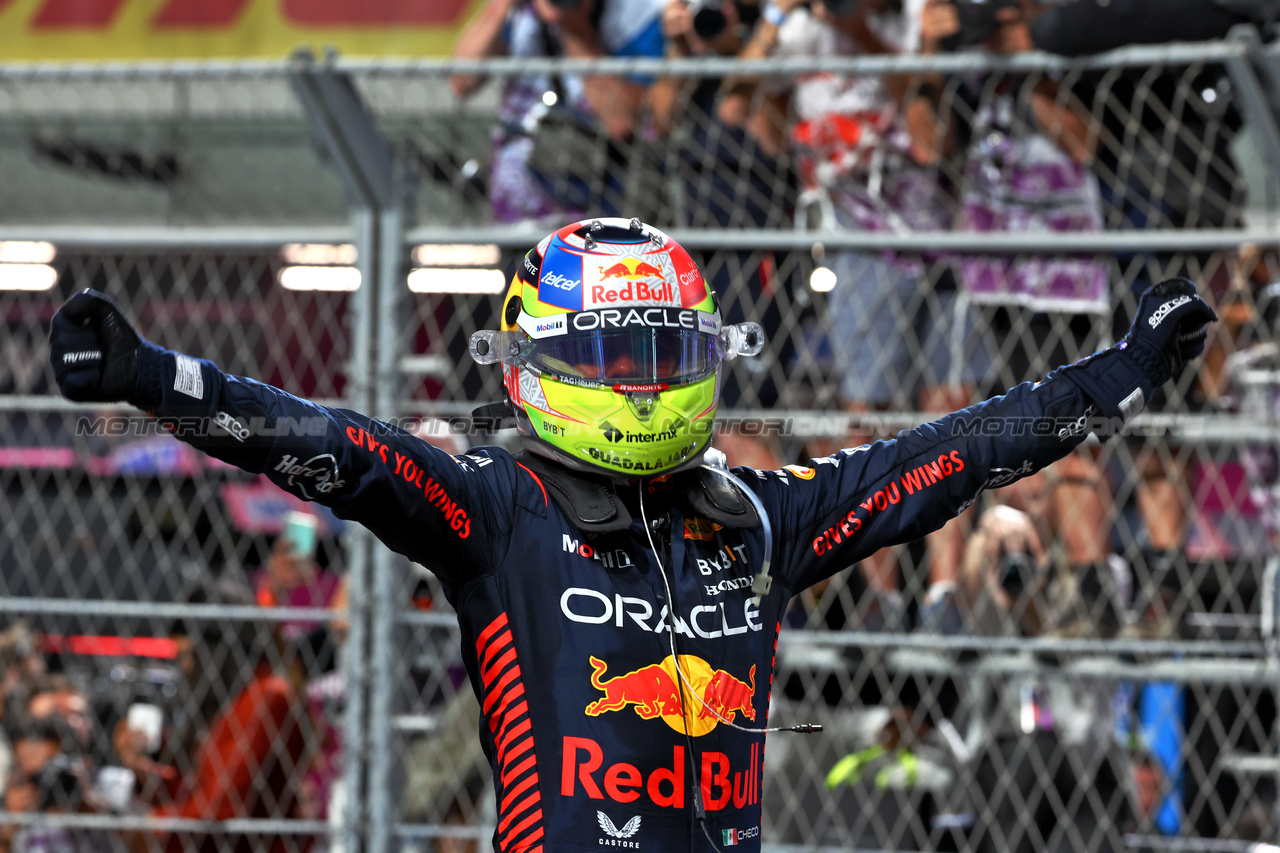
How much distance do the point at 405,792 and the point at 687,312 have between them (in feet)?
5.80

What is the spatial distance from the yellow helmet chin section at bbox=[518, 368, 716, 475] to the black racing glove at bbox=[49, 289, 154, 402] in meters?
0.64

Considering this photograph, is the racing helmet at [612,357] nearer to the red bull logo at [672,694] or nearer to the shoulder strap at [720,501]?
the shoulder strap at [720,501]

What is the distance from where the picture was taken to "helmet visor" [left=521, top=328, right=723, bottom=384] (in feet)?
6.61

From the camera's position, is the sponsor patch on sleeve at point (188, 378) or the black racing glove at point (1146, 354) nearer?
the sponsor patch on sleeve at point (188, 378)

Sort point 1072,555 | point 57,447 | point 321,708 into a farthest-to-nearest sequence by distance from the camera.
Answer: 1. point 57,447
2. point 321,708
3. point 1072,555

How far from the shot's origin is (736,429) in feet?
9.98

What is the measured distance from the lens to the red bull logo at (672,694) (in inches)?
74.4

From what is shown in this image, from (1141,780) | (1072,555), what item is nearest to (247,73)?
(1072,555)

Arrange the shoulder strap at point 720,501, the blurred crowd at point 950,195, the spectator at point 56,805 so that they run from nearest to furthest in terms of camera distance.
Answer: the shoulder strap at point 720,501, the blurred crowd at point 950,195, the spectator at point 56,805

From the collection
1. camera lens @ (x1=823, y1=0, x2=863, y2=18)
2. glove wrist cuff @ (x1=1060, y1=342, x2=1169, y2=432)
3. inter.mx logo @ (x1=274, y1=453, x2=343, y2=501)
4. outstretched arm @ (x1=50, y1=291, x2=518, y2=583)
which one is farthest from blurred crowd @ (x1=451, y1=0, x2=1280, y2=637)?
inter.mx logo @ (x1=274, y1=453, x2=343, y2=501)

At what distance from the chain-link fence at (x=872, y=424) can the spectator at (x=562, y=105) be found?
0.05ft

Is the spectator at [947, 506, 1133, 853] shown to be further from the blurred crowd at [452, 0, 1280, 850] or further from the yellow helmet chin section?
the yellow helmet chin section

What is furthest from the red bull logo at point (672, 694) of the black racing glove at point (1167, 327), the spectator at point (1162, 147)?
the spectator at point (1162, 147)

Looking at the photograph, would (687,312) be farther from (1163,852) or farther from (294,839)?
(294,839)
